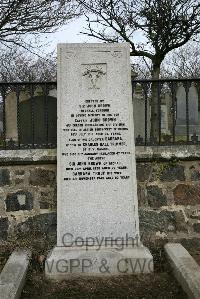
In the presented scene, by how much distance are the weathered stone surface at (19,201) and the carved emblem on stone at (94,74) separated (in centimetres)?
158

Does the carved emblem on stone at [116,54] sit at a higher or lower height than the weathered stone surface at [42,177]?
higher

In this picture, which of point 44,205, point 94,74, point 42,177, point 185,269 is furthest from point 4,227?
point 185,269

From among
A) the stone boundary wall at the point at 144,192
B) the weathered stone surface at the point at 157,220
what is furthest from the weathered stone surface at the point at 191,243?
the weathered stone surface at the point at 157,220

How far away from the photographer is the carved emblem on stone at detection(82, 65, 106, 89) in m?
4.65

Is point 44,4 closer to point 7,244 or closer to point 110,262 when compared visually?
point 7,244

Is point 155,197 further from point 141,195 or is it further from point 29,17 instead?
point 29,17

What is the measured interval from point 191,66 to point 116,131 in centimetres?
2962

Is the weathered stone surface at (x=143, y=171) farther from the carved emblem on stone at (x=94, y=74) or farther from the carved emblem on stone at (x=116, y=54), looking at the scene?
the carved emblem on stone at (x=116, y=54)

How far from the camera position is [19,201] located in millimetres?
5043

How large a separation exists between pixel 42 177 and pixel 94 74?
1446 mm

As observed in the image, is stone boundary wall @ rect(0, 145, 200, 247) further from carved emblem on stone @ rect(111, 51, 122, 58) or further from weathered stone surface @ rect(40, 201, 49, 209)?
carved emblem on stone @ rect(111, 51, 122, 58)

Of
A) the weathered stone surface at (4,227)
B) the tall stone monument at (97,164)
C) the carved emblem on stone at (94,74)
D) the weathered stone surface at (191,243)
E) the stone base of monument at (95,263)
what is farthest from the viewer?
the weathered stone surface at (191,243)

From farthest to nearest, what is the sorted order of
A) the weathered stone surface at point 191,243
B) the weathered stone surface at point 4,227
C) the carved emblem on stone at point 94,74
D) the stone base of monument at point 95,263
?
the weathered stone surface at point 191,243 → the weathered stone surface at point 4,227 → the carved emblem on stone at point 94,74 → the stone base of monument at point 95,263

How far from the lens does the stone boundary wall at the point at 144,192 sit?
5027mm
